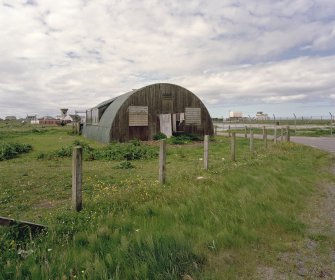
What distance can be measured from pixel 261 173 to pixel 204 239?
547 cm

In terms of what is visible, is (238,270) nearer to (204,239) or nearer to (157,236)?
(204,239)

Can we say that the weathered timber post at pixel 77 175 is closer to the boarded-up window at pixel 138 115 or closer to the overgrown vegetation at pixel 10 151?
the overgrown vegetation at pixel 10 151

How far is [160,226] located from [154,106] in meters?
20.8

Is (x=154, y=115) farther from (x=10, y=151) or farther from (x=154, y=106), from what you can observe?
(x=10, y=151)

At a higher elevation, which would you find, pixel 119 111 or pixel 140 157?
pixel 119 111

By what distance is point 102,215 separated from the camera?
5543mm

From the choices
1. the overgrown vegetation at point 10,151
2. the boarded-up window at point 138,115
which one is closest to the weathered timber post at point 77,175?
the overgrown vegetation at point 10,151

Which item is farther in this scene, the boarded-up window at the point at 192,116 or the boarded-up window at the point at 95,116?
the boarded-up window at the point at 95,116

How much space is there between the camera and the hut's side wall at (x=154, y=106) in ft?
79.4

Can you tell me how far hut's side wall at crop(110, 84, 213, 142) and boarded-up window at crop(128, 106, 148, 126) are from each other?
0.26 meters

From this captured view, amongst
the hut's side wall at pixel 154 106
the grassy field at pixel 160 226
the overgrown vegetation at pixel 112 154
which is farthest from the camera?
the hut's side wall at pixel 154 106

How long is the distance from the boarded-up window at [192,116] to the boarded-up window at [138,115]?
13.3ft

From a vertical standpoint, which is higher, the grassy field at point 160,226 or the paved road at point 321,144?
the paved road at point 321,144

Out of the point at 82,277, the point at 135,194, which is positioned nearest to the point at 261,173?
the point at 135,194
